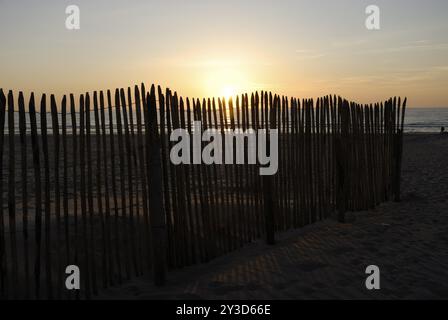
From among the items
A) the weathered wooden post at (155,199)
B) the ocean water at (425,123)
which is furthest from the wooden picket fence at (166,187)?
the ocean water at (425,123)

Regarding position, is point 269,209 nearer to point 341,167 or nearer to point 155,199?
point 341,167

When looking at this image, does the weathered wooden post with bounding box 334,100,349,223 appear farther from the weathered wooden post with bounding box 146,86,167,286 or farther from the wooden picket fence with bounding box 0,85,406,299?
the weathered wooden post with bounding box 146,86,167,286

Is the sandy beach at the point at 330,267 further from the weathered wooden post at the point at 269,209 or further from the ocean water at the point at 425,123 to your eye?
the ocean water at the point at 425,123

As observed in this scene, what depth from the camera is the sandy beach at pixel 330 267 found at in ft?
12.8

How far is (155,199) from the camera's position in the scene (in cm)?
409

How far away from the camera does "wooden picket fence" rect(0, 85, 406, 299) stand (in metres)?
3.69
